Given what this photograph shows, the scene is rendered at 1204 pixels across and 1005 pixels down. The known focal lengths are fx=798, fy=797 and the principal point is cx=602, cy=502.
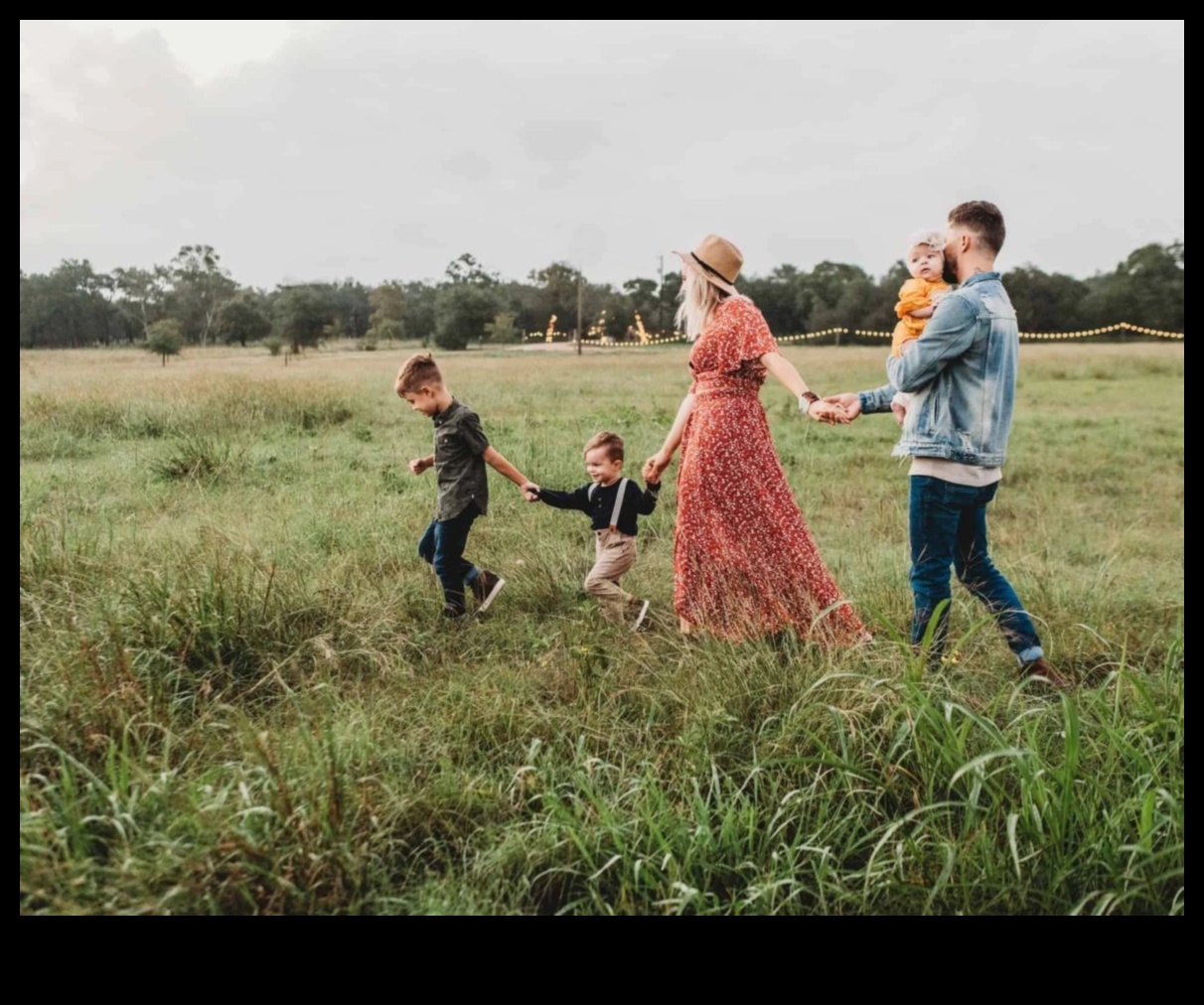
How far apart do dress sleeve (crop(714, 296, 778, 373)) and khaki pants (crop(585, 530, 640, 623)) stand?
1.11 m

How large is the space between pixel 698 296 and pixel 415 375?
149cm

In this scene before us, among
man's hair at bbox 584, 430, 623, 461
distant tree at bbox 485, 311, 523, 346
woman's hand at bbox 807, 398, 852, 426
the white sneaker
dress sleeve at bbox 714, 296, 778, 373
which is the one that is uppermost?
distant tree at bbox 485, 311, 523, 346

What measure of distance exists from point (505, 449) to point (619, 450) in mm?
1453

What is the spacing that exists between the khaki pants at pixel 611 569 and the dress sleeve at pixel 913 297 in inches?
72.0

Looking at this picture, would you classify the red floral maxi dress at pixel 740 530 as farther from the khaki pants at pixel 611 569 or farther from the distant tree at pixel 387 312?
the distant tree at pixel 387 312

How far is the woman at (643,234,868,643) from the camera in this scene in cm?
411

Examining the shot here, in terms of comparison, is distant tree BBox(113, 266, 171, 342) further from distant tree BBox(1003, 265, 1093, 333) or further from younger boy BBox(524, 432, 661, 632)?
distant tree BBox(1003, 265, 1093, 333)

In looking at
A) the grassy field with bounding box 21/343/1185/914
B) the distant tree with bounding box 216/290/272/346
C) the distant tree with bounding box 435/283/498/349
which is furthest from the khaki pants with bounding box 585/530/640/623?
the distant tree with bounding box 216/290/272/346

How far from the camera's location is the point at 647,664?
387 cm

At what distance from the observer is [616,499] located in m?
4.21

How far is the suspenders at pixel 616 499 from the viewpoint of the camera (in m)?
4.21

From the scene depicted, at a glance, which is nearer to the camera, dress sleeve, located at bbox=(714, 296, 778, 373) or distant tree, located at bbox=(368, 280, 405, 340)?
dress sleeve, located at bbox=(714, 296, 778, 373)

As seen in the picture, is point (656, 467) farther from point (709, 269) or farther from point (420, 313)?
point (420, 313)
